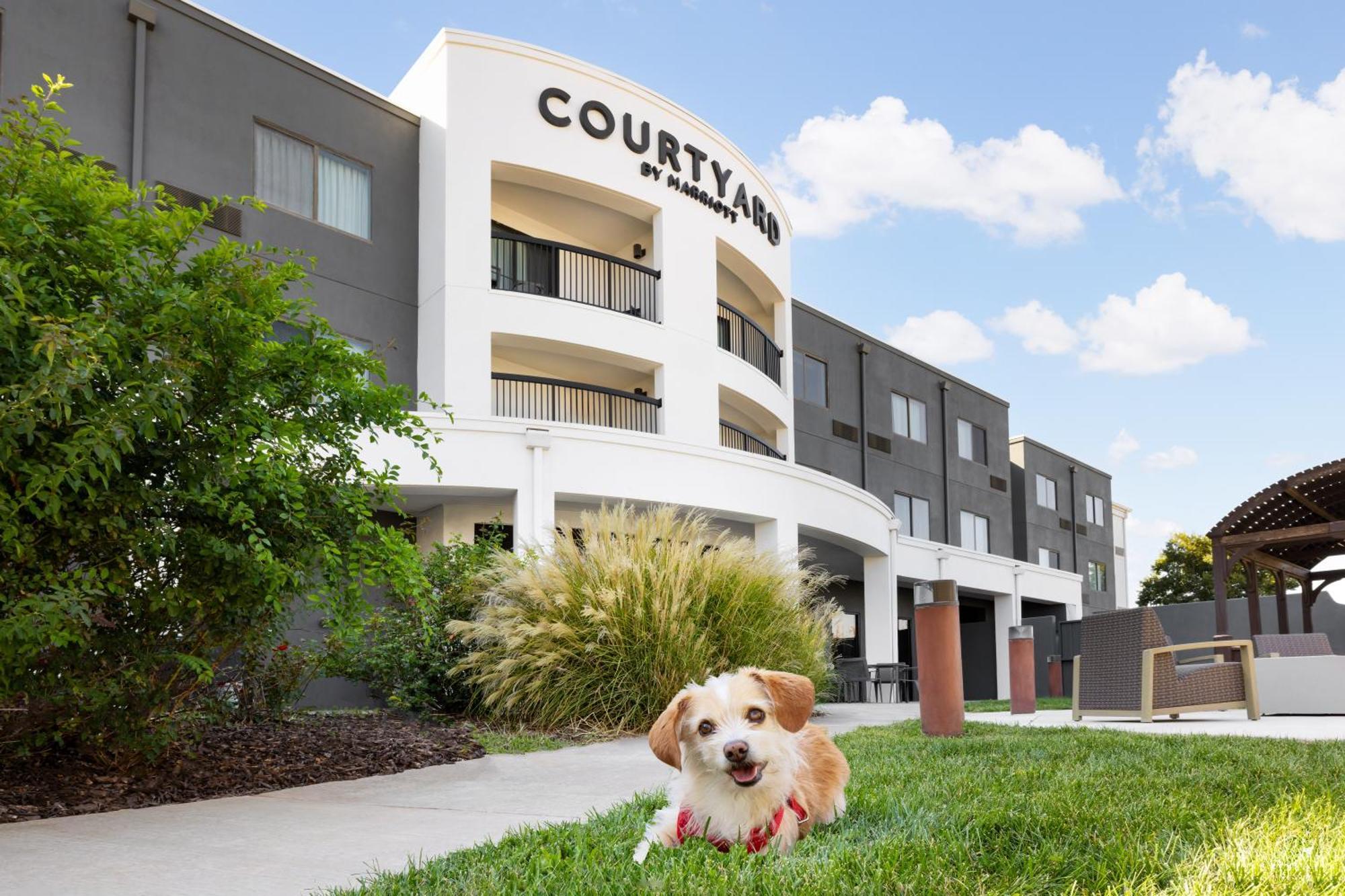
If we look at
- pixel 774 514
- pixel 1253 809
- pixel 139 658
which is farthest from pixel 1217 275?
pixel 139 658

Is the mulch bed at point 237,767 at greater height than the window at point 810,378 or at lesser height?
lesser

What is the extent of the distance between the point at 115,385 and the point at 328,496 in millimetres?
1393

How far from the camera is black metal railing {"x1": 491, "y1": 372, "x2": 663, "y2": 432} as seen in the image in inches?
664

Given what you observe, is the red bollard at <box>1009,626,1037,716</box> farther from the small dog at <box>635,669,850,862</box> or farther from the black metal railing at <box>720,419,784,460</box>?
the small dog at <box>635,669,850,862</box>

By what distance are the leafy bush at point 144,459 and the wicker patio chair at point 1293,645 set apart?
9.88 metres

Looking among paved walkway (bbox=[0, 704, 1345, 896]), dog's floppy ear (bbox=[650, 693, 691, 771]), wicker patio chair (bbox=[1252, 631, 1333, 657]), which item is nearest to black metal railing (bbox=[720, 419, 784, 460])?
wicker patio chair (bbox=[1252, 631, 1333, 657])

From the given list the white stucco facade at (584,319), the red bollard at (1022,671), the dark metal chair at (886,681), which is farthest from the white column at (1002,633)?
the red bollard at (1022,671)

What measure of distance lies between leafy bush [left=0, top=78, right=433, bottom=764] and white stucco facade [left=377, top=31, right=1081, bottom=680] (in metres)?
7.28

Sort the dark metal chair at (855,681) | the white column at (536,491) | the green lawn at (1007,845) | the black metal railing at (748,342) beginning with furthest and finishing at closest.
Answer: the black metal railing at (748,342)
the dark metal chair at (855,681)
the white column at (536,491)
the green lawn at (1007,845)

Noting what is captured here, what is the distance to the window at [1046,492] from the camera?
34.9 meters

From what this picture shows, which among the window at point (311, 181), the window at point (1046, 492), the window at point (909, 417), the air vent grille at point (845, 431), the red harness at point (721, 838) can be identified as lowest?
the red harness at point (721, 838)

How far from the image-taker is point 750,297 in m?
22.5

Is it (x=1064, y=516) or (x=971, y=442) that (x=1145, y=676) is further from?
(x=1064, y=516)

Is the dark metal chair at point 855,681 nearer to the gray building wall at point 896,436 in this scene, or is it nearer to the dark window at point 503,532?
the gray building wall at point 896,436
